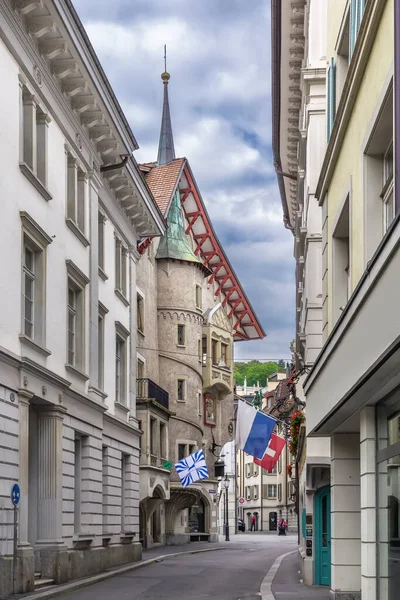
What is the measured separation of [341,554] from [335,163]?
242 inches

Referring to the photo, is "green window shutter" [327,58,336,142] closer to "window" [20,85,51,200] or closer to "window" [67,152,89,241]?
"window" [20,85,51,200]

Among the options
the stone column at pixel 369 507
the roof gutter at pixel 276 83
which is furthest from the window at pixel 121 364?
the stone column at pixel 369 507

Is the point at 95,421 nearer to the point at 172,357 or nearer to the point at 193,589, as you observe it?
the point at 193,589

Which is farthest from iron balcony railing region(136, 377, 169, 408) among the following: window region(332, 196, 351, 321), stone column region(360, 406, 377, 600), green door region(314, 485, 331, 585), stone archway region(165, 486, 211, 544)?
stone column region(360, 406, 377, 600)

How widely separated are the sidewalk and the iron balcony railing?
1962 centimetres

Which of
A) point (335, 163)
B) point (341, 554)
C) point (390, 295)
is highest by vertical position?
point (335, 163)

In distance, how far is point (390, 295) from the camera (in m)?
10.1

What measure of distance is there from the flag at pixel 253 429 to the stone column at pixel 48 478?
8578 millimetres

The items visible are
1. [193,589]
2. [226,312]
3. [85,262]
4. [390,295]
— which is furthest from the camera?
[226,312]

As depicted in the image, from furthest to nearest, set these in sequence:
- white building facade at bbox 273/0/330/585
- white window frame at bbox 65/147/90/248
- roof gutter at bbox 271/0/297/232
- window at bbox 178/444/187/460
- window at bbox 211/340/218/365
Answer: window at bbox 211/340/218/365
window at bbox 178/444/187/460
roof gutter at bbox 271/0/297/232
white window frame at bbox 65/147/90/248
white building facade at bbox 273/0/330/585

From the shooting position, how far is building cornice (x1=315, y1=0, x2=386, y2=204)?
505 inches

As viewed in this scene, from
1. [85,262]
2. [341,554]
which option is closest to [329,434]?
[341,554]

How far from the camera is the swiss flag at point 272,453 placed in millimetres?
33094

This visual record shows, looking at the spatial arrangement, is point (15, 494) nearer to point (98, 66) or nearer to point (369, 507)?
point (369, 507)
